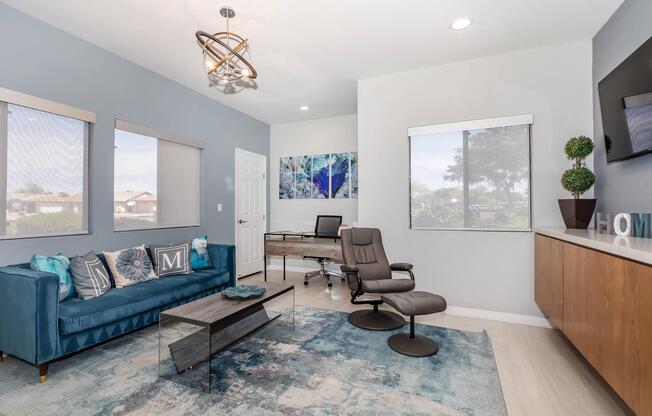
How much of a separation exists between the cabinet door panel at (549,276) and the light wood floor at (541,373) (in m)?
0.28

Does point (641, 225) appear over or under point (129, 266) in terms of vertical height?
over

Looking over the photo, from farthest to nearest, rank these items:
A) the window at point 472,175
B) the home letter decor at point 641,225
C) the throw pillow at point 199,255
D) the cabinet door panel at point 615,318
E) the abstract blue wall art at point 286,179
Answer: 1. the abstract blue wall art at point 286,179
2. the throw pillow at point 199,255
3. the window at point 472,175
4. the home letter decor at point 641,225
5. the cabinet door panel at point 615,318

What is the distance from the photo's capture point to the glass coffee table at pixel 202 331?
1.99m

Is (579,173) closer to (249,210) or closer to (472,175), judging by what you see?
(472,175)

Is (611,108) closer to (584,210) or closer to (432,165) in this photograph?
(584,210)

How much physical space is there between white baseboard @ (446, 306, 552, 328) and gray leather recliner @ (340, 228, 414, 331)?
0.71m

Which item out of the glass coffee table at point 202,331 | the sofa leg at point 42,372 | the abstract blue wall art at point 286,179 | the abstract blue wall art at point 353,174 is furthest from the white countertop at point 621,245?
the abstract blue wall art at point 286,179

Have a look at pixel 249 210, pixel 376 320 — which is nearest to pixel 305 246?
pixel 249 210

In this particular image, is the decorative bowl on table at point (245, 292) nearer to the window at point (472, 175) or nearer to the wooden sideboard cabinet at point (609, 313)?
the window at point (472, 175)

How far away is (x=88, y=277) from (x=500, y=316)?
389 centimetres

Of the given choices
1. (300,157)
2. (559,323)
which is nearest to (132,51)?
(300,157)

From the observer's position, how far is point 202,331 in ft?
8.73

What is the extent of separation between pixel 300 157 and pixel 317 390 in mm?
4231

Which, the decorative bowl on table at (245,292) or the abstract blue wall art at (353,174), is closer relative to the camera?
the decorative bowl on table at (245,292)
